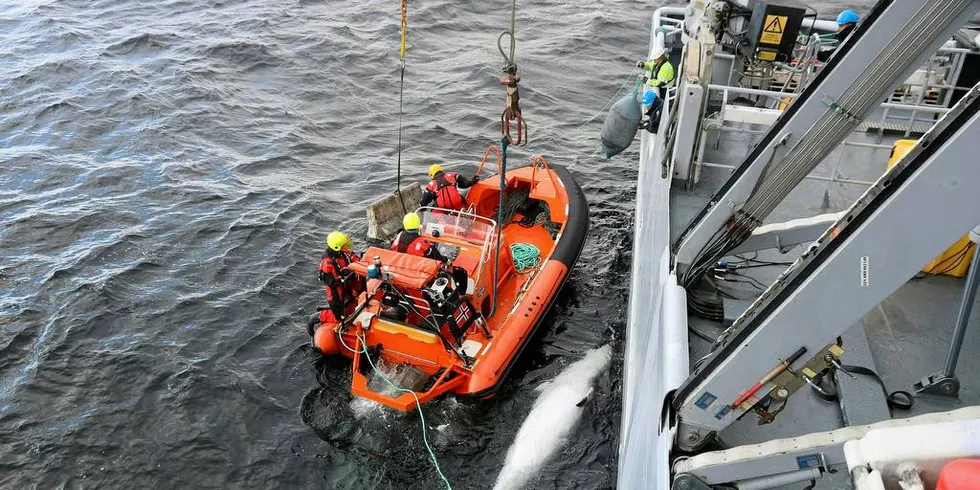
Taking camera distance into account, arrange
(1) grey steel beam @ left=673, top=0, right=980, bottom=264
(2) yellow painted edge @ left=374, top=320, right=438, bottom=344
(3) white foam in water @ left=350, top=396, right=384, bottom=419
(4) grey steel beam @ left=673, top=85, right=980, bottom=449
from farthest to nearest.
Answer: (3) white foam in water @ left=350, top=396, right=384, bottom=419, (2) yellow painted edge @ left=374, top=320, right=438, bottom=344, (1) grey steel beam @ left=673, top=0, right=980, bottom=264, (4) grey steel beam @ left=673, top=85, right=980, bottom=449

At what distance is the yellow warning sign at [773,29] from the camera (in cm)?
762

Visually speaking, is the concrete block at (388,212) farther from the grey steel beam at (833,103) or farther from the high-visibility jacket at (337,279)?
the grey steel beam at (833,103)

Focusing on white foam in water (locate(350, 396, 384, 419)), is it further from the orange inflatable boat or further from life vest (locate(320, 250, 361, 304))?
life vest (locate(320, 250, 361, 304))

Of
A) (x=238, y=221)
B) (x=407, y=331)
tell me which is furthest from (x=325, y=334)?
(x=238, y=221)

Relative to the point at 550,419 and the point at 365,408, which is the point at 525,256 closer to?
the point at 550,419

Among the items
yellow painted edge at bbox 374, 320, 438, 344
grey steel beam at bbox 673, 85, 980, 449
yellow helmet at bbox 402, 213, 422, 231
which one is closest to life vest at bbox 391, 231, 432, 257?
yellow helmet at bbox 402, 213, 422, 231

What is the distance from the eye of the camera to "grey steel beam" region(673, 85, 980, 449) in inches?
111

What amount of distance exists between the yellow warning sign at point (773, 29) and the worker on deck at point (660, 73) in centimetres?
139

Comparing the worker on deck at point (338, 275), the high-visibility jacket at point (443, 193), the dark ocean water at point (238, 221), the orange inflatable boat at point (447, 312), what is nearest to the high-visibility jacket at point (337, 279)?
the worker on deck at point (338, 275)

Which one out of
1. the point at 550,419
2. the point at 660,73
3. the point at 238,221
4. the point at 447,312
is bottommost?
the point at 238,221

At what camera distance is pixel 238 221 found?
12164mm

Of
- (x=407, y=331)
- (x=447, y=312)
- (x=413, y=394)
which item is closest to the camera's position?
(x=413, y=394)

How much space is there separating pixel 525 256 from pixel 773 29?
15.1 ft

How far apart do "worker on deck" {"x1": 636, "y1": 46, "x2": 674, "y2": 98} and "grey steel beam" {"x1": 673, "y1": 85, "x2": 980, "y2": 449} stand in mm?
5873
